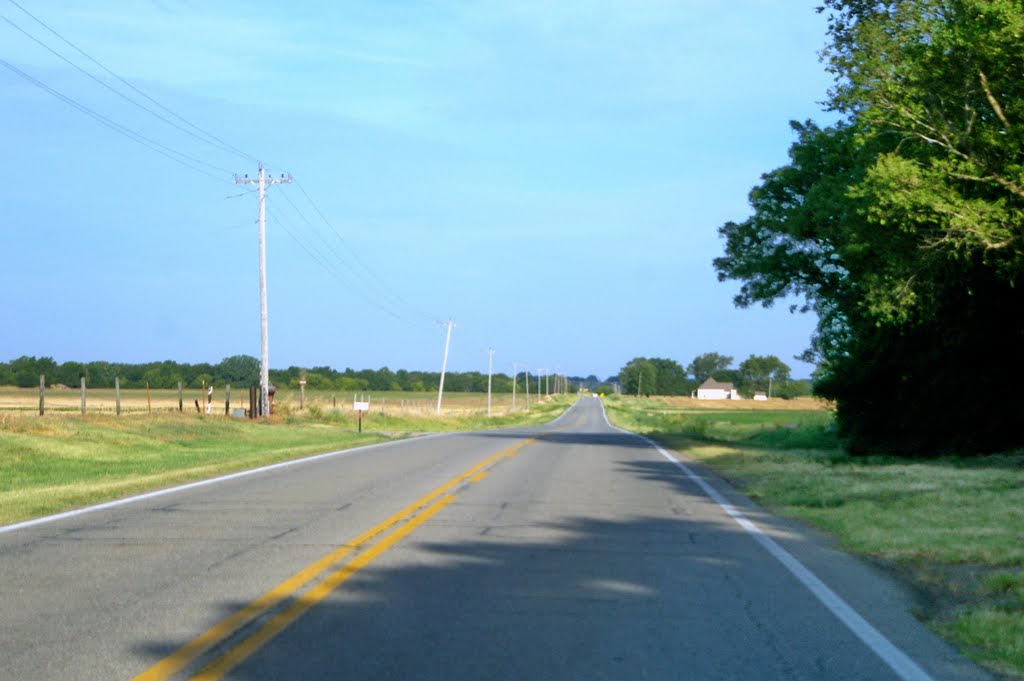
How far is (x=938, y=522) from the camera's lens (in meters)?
12.4

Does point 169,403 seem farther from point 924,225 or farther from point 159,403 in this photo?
point 924,225

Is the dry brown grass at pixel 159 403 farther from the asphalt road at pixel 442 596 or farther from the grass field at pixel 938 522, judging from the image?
the grass field at pixel 938 522

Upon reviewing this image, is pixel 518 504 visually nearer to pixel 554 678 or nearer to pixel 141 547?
pixel 141 547

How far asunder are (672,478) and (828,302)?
15.2 meters

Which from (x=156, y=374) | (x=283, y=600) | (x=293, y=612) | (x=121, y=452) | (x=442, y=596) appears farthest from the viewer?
(x=156, y=374)

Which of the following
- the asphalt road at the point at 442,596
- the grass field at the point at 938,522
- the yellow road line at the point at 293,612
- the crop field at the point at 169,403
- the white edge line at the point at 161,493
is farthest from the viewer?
the crop field at the point at 169,403

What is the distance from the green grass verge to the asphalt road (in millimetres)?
1632

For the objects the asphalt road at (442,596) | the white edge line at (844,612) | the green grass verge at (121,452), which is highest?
the green grass verge at (121,452)

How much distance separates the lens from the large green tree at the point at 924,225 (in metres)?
19.3

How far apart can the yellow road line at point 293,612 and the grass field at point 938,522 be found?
458cm

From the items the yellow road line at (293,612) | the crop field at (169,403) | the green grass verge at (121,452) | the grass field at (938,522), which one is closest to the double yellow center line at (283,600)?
the yellow road line at (293,612)

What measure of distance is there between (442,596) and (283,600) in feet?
4.06

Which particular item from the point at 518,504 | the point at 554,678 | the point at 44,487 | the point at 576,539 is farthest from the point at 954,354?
the point at 554,678

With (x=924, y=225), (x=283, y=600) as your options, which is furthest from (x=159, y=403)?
(x=283, y=600)
